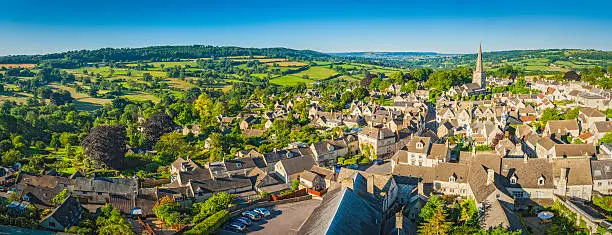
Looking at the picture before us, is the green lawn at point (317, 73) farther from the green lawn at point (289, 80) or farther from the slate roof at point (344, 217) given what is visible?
the slate roof at point (344, 217)

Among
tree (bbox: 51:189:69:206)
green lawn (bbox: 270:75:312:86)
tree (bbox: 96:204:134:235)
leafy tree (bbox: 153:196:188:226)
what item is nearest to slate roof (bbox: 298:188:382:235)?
leafy tree (bbox: 153:196:188:226)

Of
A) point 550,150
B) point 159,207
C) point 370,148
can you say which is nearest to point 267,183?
point 159,207

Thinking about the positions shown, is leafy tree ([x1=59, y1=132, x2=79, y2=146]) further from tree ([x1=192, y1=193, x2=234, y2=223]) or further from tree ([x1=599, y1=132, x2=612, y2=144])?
tree ([x1=599, y1=132, x2=612, y2=144])

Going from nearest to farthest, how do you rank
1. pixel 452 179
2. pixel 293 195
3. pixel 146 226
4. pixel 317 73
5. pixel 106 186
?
1. pixel 146 226
2. pixel 452 179
3. pixel 293 195
4. pixel 106 186
5. pixel 317 73

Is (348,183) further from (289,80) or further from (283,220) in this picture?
(289,80)

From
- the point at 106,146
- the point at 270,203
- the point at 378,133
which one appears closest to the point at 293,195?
the point at 270,203

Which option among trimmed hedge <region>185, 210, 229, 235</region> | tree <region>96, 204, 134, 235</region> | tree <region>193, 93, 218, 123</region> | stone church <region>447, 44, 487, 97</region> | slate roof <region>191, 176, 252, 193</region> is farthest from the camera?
tree <region>193, 93, 218, 123</region>

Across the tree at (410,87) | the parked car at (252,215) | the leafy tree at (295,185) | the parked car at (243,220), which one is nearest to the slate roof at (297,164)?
the leafy tree at (295,185)
